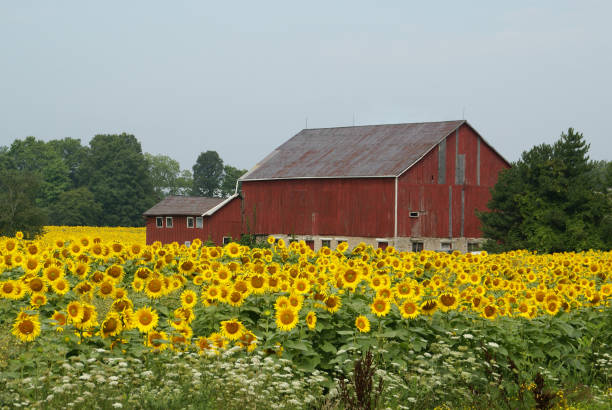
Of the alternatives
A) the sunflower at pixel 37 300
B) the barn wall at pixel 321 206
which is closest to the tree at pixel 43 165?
the barn wall at pixel 321 206

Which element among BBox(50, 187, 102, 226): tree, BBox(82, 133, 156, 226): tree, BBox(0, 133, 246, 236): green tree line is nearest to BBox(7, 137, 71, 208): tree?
BBox(0, 133, 246, 236): green tree line

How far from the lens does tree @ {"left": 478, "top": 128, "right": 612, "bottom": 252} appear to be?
1262 inches

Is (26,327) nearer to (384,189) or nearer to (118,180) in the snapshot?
(384,189)

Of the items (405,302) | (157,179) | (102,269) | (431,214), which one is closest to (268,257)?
(102,269)

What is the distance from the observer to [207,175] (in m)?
108

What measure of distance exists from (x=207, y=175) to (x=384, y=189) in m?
75.4

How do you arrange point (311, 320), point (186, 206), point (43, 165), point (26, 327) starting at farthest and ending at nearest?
point (43, 165), point (186, 206), point (311, 320), point (26, 327)

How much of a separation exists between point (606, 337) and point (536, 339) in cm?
148

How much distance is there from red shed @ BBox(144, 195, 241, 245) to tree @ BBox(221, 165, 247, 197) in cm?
5568

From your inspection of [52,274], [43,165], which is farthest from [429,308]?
[43,165]

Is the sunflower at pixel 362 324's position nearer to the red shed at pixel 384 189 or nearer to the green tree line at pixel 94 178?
the red shed at pixel 384 189

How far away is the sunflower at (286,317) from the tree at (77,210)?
73026mm

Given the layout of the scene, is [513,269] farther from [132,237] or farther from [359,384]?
[132,237]

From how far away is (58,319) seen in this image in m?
6.35
